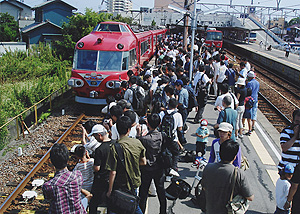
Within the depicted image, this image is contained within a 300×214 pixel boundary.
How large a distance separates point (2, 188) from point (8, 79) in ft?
44.6

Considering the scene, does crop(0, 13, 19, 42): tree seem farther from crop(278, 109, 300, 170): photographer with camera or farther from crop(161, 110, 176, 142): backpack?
crop(278, 109, 300, 170): photographer with camera

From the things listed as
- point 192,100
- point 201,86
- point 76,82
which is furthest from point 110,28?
point 192,100

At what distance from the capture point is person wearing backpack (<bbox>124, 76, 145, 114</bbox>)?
791 cm

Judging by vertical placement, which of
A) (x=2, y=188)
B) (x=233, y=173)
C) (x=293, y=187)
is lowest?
(x=2, y=188)

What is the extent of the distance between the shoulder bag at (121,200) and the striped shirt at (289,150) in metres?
2.48

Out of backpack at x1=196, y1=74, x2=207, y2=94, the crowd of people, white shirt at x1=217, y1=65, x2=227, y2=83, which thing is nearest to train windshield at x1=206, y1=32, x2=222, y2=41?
white shirt at x1=217, y1=65, x2=227, y2=83

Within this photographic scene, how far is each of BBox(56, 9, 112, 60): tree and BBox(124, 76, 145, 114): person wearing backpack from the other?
20771 mm

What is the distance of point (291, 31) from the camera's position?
257ft

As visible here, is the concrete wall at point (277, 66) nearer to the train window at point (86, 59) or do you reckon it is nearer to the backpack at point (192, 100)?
the train window at point (86, 59)

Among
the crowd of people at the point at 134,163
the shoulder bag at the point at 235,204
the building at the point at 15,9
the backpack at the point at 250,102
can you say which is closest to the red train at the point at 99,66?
the crowd of people at the point at 134,163

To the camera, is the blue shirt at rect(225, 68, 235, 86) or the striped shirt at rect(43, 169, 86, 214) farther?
the blue shirt at rect(225, 68, 235, 86)

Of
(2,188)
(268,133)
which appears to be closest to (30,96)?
(2,188)

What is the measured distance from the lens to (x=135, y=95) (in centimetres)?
793

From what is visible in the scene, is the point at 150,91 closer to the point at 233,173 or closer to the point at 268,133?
the point at 268,133
